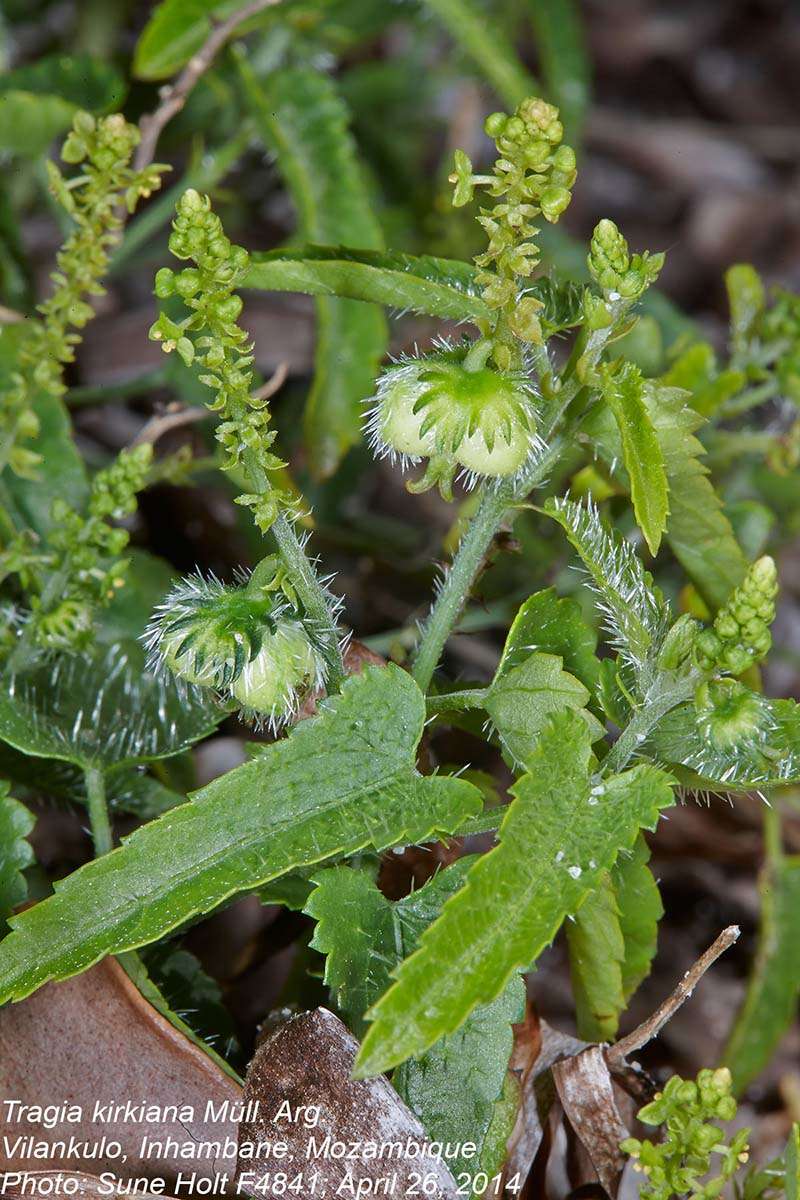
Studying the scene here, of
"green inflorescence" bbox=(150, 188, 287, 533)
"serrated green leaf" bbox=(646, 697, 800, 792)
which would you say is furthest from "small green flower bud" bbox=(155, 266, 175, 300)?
"serrated green leaf" bbox=(646, 697, 800, 792)

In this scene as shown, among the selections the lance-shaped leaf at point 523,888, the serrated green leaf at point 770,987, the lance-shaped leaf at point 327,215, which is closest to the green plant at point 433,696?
the lance-shaped leaf at point 523,888

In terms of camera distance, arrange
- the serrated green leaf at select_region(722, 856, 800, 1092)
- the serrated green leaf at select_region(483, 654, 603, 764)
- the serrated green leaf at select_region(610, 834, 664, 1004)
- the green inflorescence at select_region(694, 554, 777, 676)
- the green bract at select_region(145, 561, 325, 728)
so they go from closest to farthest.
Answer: the green inflorescence at select_region(694, 554, 777, 676)
the green bract at select_region(145, 561, 325, 728)
the serrated green leaf at select_region(483, 654, 603, 764)
the serrated green leaf at select_region(610, 834, 664, 1004)
the serrated green leaf at select_region(722, 856, 800, 1092)

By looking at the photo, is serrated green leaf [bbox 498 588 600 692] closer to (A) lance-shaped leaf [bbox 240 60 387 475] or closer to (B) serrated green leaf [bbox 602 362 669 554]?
(B) serrated green leaf [bbox 602 362 669 554]

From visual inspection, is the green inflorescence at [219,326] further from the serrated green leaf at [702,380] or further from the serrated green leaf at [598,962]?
the serrated green leaf at [702,380]

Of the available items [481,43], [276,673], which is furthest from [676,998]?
[481,43]

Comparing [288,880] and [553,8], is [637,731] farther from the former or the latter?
[553,8]

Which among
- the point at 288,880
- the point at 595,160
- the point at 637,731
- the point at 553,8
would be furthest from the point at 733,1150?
the point at 595,160
